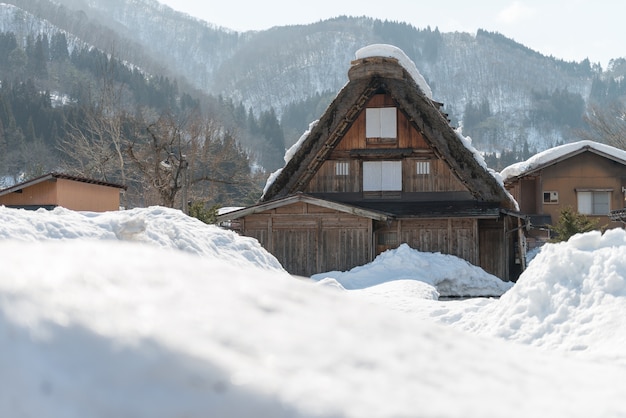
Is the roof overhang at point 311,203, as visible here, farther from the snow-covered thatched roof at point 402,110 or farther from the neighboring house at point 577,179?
the neighboring house at point 577,179

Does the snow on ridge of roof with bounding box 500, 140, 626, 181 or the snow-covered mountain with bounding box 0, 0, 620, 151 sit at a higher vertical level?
the snow-covered mountain with bounding box 0, 0, 620, 151

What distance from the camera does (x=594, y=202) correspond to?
2830 centimetres

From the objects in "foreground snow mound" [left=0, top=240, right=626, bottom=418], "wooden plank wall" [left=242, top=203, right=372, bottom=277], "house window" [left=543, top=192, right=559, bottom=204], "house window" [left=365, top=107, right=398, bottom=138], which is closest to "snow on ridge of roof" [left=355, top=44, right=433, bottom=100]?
"house window" [left=365, top=107, right=398, bottom=138]

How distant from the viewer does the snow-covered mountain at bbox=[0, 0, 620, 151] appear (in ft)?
504

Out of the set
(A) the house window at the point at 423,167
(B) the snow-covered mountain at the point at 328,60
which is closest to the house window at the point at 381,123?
(A) the house window at the point at 423,167

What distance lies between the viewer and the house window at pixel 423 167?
1944 centimetres

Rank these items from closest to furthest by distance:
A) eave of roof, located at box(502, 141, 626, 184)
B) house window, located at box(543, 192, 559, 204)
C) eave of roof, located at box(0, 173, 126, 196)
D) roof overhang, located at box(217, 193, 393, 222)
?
roof overhang, located at box(217, 193, 393, 222) → eave of roof, located at box(0, 173, 126, 196) → eave of roof, located at box(502, 141, 626, 184) → house window, located at box(543, 192, 559, 204)

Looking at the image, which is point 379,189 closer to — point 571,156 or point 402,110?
point 402,110

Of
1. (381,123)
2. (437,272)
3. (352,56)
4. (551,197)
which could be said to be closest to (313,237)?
(437,272)

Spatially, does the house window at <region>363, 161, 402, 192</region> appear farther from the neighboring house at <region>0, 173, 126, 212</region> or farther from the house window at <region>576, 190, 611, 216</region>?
the house window at <region>576, 190, 611, 216</region>

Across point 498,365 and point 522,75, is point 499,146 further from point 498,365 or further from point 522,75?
point 498,365

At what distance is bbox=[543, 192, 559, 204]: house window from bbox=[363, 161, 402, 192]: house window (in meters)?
12.6

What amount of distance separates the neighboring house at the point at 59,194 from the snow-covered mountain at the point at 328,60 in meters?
126

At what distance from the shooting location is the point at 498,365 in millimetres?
1228
